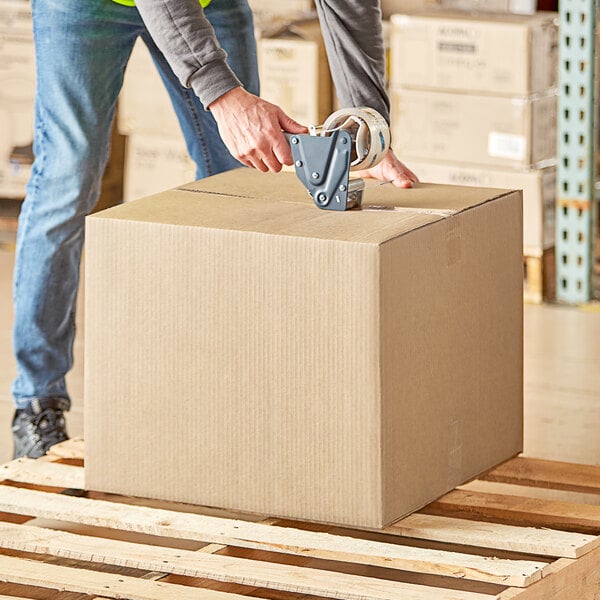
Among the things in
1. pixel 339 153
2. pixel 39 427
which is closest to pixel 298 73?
pixel 39 427

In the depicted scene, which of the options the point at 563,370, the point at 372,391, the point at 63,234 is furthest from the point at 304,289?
the point at 563,370

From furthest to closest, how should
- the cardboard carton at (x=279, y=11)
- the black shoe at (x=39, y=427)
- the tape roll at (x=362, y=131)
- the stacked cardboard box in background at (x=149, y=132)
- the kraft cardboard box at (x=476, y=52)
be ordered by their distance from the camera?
the cardboard carton at (x=279, y=11) < the stacked cardboard box in background at (x=149, y=132) < the kraft cardboard box at (x=476, y=52) < the black shoe at (x=39, y=427) < the tape roll at (x=362, y=131)

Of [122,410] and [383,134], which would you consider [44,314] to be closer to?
[122,410]

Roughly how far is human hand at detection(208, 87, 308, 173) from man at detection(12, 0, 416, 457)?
1.01 ft

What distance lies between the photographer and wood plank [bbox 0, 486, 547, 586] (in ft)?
7.07

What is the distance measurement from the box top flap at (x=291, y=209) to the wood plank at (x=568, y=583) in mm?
540

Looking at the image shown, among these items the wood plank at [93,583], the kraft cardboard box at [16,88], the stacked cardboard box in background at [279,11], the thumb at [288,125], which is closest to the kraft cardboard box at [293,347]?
the thumb at [288,125]

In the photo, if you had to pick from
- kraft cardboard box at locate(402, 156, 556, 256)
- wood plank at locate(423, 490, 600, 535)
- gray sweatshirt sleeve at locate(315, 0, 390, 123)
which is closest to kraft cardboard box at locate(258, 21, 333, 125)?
kraft cardboard box at locate(402, 156, 556, 256)

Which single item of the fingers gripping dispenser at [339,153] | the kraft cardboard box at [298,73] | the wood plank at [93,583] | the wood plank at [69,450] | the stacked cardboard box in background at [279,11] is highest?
the stacked cardboard box in background at [279,11]

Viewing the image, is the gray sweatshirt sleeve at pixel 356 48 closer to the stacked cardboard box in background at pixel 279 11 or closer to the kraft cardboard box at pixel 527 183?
the kraft cardboard box at pixel 527 183

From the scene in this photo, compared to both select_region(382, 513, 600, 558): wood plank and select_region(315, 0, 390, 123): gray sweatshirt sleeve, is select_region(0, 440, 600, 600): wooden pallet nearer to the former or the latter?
select_region(382, 513, 600, 558): wood plank

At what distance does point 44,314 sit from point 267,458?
806 mm

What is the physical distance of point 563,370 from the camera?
3.79 m

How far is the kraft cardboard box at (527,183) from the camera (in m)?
4.45
